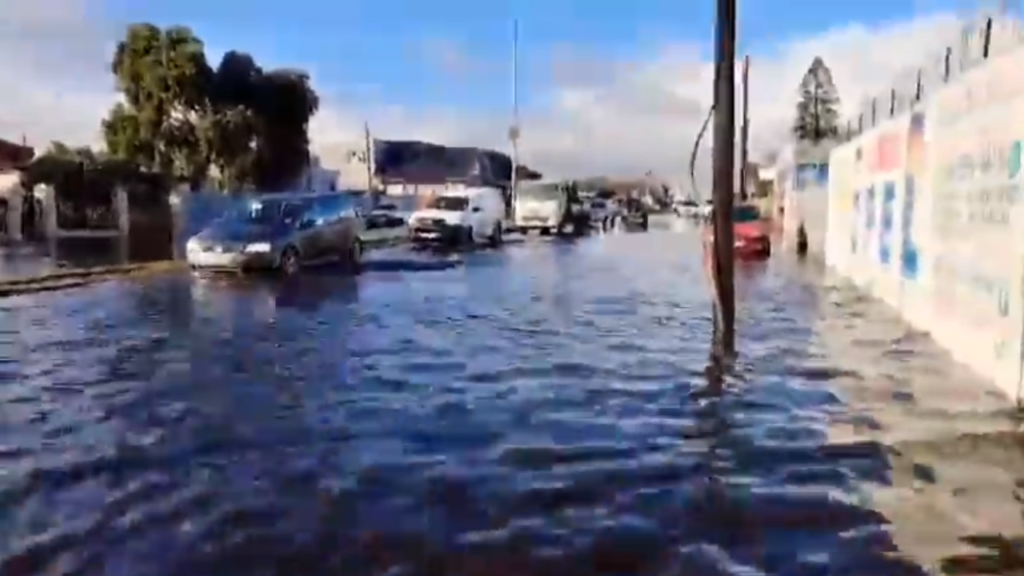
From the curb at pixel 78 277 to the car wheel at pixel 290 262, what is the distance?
305cm

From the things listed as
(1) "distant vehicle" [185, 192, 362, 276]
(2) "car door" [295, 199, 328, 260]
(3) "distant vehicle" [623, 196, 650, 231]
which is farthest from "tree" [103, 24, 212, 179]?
(3) "distant vehicle" [623, 196, 650, 231]

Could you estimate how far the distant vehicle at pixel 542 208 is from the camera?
5509cm

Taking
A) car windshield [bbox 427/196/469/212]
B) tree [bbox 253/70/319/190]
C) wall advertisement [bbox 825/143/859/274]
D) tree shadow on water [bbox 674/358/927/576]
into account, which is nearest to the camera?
tree shadow on water [bbox 674/358/927/576]

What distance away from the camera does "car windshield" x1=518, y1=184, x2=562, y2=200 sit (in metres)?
55.4

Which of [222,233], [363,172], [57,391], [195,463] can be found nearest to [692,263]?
[222,233]

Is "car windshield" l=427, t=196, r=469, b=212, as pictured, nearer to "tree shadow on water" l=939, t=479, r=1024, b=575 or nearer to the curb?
the curb

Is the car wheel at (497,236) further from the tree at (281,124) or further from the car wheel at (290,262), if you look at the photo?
the car wheel at (290,262)

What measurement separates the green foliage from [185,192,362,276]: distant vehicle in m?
18.6

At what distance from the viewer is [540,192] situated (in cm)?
5556

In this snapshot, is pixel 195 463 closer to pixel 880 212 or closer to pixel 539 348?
pixel 539 348

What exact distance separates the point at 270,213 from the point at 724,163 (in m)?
15.8

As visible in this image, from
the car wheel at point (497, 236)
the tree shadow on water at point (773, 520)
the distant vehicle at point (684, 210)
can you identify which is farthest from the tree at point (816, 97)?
the tree shadow on water at point (773, 520)

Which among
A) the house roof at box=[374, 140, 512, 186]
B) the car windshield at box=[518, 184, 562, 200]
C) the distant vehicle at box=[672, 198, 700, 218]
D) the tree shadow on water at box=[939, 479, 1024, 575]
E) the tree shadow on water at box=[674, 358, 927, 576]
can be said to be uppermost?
the house roof at box=[374, 140, 512, 186]

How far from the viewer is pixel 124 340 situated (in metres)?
15.0
